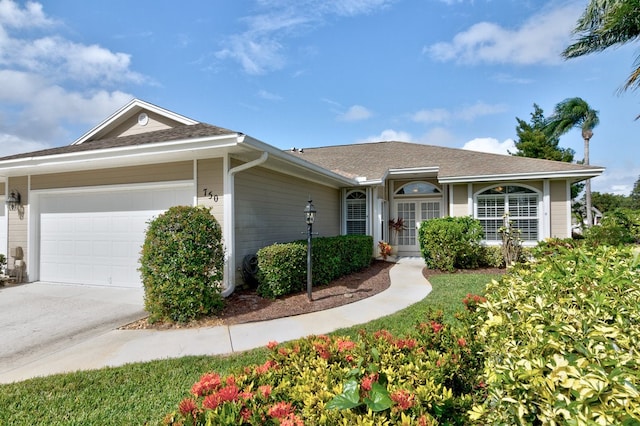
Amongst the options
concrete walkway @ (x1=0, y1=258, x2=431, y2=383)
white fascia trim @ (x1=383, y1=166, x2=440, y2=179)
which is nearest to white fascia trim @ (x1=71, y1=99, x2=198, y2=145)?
concrete walkway @ (x1=0, y1=258, x2=431, y2=383)

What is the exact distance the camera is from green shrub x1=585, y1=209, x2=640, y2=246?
5.97 metres

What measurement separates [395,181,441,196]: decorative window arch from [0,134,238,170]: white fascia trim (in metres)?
9.90

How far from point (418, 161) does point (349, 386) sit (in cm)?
1312

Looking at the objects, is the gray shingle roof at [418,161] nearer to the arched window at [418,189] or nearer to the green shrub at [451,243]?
the arched window at [418,189]

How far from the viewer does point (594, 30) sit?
10.9 metres

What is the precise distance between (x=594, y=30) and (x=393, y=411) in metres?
15.4

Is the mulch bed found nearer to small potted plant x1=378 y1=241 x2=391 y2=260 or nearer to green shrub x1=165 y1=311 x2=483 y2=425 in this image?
green shrub x1=165 y1=311 x2=483 y2=425

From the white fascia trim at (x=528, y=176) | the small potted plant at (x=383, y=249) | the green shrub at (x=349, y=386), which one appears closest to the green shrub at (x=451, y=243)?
the white fascia trim at (x=528, y=176)

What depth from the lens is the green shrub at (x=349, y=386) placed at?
4.71ft

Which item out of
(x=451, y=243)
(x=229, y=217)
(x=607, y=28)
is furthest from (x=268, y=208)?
(x=607, y=28)

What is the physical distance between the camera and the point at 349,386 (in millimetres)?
1559

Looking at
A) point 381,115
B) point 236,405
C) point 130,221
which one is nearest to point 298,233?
point 130,221

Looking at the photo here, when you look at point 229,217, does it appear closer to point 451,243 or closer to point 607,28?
point 451,243

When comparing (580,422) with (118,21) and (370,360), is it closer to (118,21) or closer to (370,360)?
(370,360)
